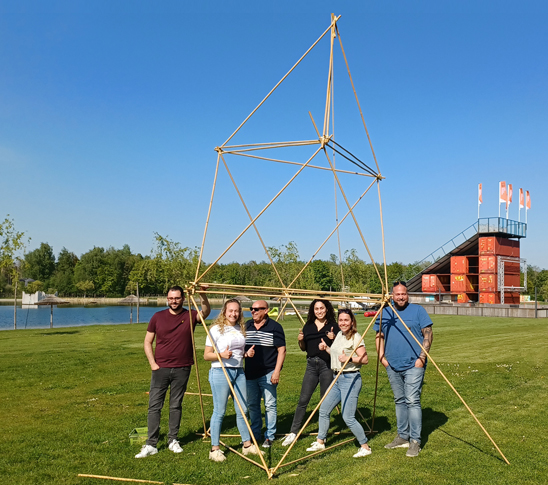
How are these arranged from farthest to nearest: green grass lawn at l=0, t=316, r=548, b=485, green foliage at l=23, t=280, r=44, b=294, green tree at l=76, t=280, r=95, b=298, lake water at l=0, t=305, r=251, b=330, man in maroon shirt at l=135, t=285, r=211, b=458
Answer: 1. green tree at l=76, t=280, r=95, b=298
2. green foliage at l=23, t=280, r=44, b=294
3. lake water at l=0, t=305, r=251, b=330
4. man in maroon shirt at l=135, t=285, r=211, b=458
5. green grass lawn at l=0, t=316, r=548, b=485

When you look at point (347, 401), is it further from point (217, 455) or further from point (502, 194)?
point (502, 194)

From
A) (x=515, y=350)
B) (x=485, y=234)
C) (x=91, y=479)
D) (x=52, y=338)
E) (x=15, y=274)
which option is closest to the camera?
(x=91, y=479)

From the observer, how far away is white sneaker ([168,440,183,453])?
5.39m

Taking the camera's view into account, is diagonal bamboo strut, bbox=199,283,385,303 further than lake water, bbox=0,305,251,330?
No

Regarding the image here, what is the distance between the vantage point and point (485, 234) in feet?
135

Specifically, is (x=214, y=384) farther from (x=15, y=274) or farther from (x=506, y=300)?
(x=506, y=300)

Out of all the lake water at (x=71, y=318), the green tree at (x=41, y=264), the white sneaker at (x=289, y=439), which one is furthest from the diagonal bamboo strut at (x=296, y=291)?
the green tree at (x=41, y=264)

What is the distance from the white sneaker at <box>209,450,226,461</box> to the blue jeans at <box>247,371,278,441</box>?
62cm

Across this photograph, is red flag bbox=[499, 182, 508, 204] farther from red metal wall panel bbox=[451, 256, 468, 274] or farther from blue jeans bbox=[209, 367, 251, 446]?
blue jeans bbox=[209, 367, 251, 446]

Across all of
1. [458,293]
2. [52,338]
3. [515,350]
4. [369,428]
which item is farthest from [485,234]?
[369,428]

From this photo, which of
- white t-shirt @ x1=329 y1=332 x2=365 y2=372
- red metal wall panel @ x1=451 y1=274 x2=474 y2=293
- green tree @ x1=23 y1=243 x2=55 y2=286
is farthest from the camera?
green tree @ x1=23 y1=243 x2=55 y2=286

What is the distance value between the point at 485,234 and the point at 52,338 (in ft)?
115

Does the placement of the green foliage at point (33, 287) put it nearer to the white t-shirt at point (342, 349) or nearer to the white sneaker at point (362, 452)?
the white t-shirt at point (342, 349)

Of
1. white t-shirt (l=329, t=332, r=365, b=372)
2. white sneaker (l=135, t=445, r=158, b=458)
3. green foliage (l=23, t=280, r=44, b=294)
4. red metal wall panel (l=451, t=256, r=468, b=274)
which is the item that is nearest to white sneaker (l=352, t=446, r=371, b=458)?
white t-shirt (l=329, t=332, r=365, b=372)
